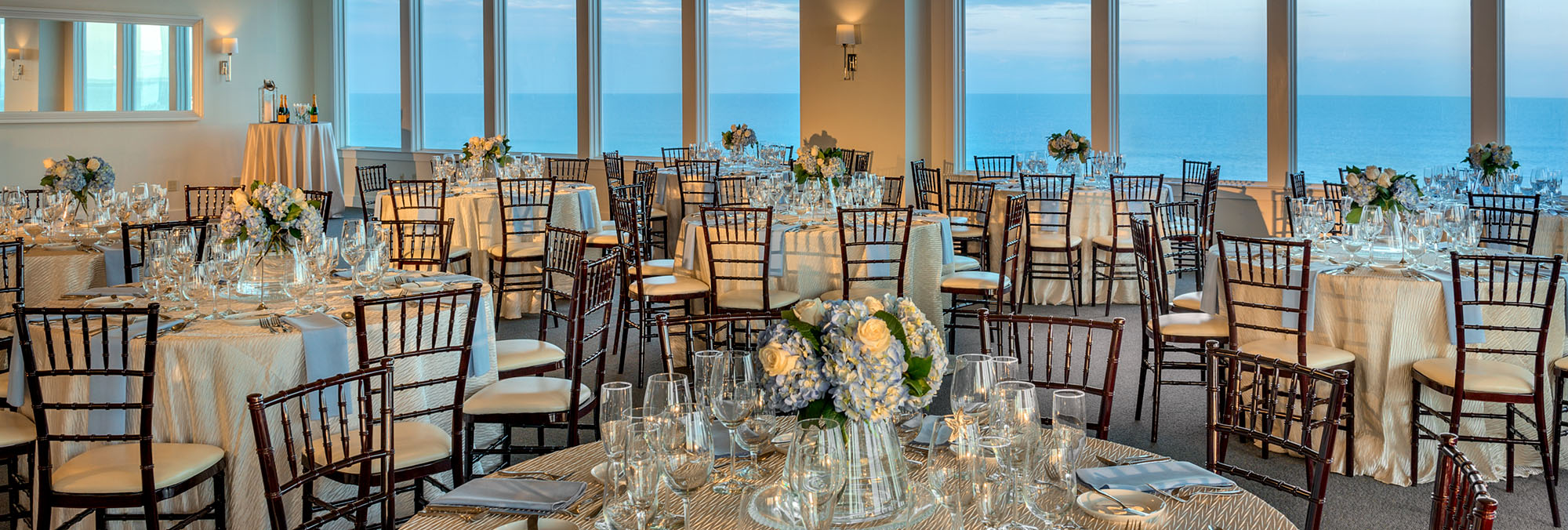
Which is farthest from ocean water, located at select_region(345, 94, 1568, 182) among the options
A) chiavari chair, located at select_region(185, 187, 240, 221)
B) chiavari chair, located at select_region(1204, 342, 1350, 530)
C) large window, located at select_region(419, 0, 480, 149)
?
chiavari chair, located at select_region(1204, 342, 1350, 530)

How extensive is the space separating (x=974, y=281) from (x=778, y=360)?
4.68 m

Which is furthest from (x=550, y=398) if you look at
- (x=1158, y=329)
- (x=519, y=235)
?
(x=519, y=235)

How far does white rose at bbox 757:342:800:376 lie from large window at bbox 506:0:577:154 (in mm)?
11507

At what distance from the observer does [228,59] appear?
1381 cm

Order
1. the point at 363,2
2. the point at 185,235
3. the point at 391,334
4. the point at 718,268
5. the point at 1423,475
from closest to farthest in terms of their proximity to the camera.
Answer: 1. the point at 391,334
2. the point at 185,235
3. the point at 1423,475
4. the point at 718,268
5. the point at 363,2

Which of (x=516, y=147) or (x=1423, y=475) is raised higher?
(x=516, y=147)

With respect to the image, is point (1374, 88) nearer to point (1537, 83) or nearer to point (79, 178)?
point (1537, 83)

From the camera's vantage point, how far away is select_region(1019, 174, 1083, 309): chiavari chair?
802cm

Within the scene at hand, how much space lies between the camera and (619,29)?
41.9 ft

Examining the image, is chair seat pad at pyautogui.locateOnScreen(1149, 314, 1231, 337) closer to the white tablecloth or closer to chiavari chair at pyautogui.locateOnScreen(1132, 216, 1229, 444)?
chiavari chair at pyautogui.locateOnScreen(1132, 216, 1229, 444)

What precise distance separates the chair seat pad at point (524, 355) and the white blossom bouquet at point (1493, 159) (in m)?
5.98

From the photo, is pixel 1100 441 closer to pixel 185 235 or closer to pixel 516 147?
pixel 185 235

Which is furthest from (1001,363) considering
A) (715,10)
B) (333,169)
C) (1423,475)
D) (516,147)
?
(333,169)

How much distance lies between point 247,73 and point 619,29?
4.70 meters
